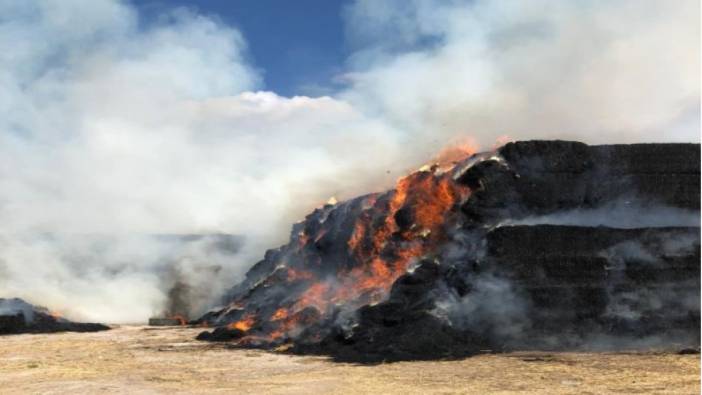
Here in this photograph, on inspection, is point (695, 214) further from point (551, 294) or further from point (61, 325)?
point (61, 325)

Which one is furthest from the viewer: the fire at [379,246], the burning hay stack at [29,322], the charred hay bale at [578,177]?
the burning hay stack at [29,322]

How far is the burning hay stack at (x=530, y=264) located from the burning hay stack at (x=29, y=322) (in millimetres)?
15274

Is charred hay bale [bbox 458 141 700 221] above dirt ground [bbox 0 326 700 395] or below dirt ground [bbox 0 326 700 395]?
above

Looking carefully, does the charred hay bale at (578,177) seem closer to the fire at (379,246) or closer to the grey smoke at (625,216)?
the grey smoke at (625,216)

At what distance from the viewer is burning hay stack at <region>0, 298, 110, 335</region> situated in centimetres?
4216

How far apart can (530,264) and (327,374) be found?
10.6 meters

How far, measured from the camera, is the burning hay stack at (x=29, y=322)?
138ft

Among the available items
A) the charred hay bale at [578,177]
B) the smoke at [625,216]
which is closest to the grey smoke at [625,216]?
the smoke at [625,216]

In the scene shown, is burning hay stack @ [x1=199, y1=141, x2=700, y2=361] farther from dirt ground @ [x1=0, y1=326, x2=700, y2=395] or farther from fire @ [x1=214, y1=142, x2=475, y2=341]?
dirt ground @ [x1=0, y1=326, x2=700, y2=395]

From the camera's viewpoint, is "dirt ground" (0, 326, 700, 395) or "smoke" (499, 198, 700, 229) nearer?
"dirt ground" (0, 326, 700, 395)

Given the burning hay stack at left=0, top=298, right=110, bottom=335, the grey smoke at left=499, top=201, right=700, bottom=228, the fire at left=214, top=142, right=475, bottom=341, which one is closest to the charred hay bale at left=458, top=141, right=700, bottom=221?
the grey smoke at left=499, top=201, right=700, bottom=228

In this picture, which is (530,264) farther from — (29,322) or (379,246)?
(29,322)

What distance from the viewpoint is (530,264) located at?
27.3m

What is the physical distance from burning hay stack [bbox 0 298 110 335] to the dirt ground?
1474 centimetres
